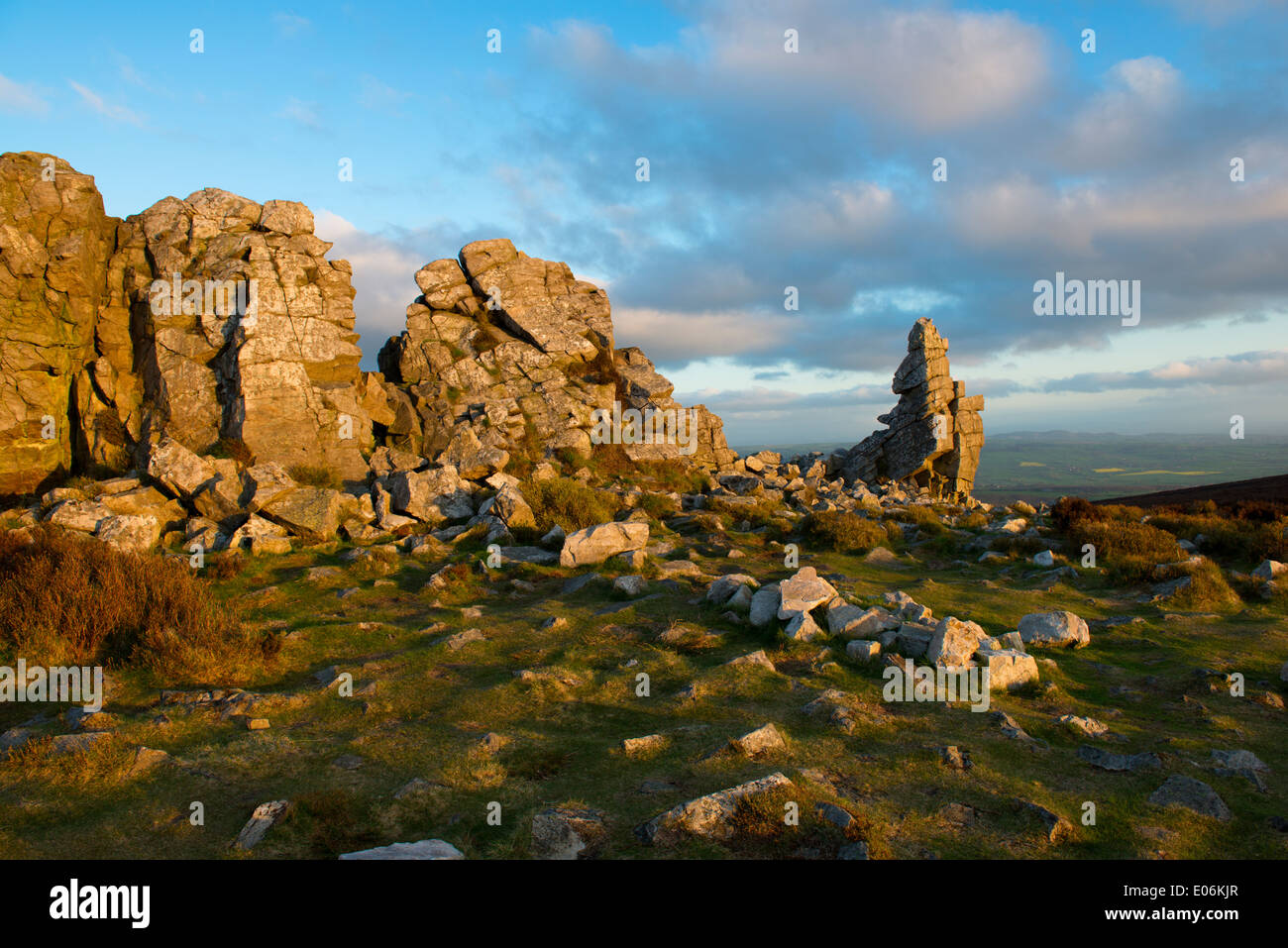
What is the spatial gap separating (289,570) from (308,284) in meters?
14.7

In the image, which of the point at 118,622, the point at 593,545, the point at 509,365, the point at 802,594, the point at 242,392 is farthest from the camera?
the point at 509,365

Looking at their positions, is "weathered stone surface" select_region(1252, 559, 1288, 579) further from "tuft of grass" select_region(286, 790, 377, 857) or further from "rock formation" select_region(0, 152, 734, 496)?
"rock formation" select_region(0, 152, 734, 496)

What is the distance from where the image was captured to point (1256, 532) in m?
18.0

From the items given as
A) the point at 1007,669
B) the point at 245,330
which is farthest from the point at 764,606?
the point at 245,330

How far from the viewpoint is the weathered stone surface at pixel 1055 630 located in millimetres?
10938

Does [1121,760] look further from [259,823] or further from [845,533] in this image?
[845,533]

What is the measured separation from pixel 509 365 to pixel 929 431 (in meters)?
23.1

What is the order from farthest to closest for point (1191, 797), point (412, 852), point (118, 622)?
point (118, 622)
point (1191, 797)
point (412, 852)

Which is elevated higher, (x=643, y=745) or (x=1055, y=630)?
(x=1055, y=630)

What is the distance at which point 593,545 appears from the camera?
1620 cm

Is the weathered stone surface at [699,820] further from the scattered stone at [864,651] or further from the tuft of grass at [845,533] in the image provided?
the tuft of grass at [845,533]

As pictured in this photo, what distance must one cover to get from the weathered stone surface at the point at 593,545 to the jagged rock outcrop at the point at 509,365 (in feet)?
35.1
